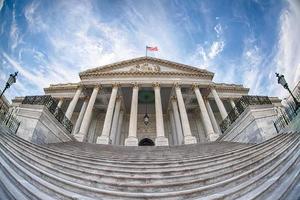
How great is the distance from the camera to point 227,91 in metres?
26.5

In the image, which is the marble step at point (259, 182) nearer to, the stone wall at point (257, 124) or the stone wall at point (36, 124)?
the stone wall at point (257, 124)

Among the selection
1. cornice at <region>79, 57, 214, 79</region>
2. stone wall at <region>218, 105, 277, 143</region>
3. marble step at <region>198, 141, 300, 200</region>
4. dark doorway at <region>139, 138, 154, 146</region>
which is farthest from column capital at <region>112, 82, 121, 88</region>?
marble step at <region>198, 141, 300, 200</region>

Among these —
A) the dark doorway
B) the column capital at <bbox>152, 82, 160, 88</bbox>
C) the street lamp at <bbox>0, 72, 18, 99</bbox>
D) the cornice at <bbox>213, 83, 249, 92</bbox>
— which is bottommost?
the street lamp at <bbox>0, 72, 18, 99</bbox>

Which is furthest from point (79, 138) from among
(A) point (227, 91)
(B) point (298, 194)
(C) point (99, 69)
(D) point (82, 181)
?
(A) point (227, 91)

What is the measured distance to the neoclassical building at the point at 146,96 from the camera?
20.0 m

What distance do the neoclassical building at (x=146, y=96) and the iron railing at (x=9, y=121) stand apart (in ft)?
26.6

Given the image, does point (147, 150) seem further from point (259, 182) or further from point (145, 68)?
point (145, 68)

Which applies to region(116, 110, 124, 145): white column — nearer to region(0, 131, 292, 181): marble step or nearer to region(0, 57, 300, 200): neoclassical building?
region(0, 57, 300, 200): neoclassical building

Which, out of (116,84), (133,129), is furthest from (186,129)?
(116,84)

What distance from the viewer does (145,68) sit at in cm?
2367

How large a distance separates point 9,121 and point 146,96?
1781 centimetres

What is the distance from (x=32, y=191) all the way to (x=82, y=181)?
4.24 ft

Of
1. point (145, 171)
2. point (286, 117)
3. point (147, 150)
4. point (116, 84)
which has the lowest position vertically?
point (145, 171)

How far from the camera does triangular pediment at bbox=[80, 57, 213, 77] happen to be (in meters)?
22.6
